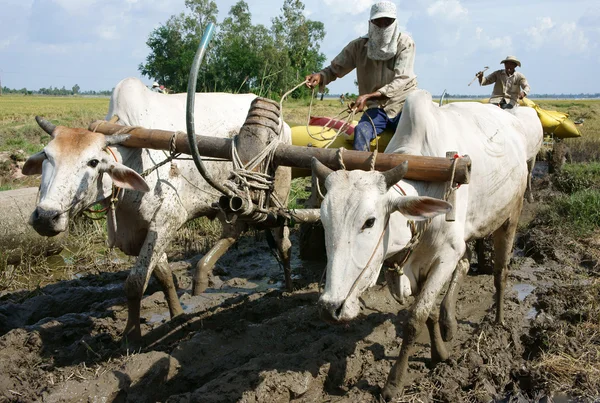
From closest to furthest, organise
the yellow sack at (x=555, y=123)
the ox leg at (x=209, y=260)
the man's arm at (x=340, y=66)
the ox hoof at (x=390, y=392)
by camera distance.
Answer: the ox hoof at (x=390, y=392) → the ox leg at (x=209, y=260) → the man's arm at (x=340, y=66) → the yellow sack at (x=555, y=123)

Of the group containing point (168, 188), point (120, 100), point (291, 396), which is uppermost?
point (120, 100)

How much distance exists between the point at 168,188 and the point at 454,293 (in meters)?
2.36

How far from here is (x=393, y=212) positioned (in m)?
3.10

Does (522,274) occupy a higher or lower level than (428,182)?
lower

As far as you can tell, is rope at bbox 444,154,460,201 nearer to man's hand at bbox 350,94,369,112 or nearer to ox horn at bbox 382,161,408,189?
ox horn at bbox 382,161,408,189

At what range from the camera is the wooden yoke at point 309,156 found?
326 centimetres

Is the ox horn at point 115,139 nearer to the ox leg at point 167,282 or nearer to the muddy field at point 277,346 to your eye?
the ox leg at point 167,282

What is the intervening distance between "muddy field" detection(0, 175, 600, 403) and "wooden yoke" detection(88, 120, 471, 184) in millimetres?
1315

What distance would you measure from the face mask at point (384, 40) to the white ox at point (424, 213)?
2.39 feet

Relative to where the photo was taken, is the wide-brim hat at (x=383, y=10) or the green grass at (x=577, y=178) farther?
the green grass at (x=577, y=178)

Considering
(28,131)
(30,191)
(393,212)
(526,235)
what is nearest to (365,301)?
(393,212)

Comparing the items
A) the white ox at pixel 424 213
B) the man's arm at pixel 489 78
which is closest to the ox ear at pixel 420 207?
the white ox at pixel 424 213

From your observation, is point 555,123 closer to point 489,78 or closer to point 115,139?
point 489,78

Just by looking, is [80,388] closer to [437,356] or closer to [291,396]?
[291,396]
